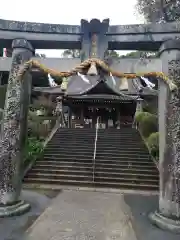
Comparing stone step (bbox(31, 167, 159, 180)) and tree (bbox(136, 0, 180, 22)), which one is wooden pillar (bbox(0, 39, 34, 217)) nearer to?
stone step (bbox(31, 167, 159, 180))

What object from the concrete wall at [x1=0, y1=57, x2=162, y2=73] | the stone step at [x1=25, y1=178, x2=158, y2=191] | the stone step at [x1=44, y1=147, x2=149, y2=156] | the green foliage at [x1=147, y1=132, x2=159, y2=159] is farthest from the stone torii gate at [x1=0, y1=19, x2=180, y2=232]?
the stone step at [x1=44, y1=147, x2=149, y2=156]

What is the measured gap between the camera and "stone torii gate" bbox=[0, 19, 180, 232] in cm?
463

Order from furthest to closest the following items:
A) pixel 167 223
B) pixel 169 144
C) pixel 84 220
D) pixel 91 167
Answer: pixel 91 167 < pixel 84 220 < pixel 169 144 < pixel 167 223

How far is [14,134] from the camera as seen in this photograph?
511 centimetres

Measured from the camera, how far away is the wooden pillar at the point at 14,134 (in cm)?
494

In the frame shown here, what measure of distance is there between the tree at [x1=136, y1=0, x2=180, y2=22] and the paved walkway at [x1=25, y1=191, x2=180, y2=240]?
710 inches

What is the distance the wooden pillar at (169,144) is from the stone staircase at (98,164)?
4.02m

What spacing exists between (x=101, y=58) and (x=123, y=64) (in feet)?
1.76

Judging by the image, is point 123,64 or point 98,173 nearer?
point 123,64

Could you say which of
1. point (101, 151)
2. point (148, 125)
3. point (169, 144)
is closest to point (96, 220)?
point (169, 144)

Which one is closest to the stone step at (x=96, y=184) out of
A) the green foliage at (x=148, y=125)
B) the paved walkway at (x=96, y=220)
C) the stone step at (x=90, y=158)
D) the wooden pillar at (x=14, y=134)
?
the paved walkway at (x=96, y=220)

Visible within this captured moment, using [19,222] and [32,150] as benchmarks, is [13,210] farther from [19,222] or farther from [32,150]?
[32,150]

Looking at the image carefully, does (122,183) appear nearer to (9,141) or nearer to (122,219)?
(122,219)

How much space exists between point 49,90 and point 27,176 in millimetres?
8558
